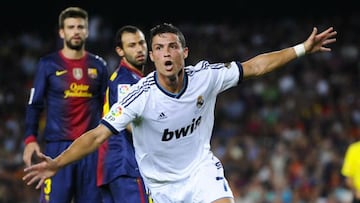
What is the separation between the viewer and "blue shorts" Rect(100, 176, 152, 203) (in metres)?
8.25

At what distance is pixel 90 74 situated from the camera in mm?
8742

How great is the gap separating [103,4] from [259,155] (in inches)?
354

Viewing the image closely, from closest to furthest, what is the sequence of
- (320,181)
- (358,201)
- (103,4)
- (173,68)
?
(173,68) < (358,201) < (320,181) < (103,4)

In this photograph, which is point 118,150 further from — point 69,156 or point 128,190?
point 69,156

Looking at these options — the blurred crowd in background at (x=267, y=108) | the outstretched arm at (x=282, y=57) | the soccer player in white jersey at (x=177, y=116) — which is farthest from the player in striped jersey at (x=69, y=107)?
the blurred crowd in background at (x=267, y=108)

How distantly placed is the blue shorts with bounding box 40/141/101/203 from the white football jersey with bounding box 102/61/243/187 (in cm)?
126

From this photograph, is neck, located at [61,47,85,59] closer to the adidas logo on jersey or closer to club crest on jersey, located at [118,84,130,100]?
club crest on jersey, located at [118,84,130,100]

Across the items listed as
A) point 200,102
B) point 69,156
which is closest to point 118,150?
point 200,102

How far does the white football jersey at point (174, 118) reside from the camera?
718 cm

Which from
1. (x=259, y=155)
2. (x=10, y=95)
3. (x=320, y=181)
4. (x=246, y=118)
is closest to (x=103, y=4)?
(x=10, y=95)

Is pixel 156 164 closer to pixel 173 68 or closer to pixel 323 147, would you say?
pixel 173 68

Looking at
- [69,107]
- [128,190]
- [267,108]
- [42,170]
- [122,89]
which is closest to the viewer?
[42,170]

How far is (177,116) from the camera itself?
7234 millimetres

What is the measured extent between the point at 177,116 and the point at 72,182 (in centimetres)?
184
